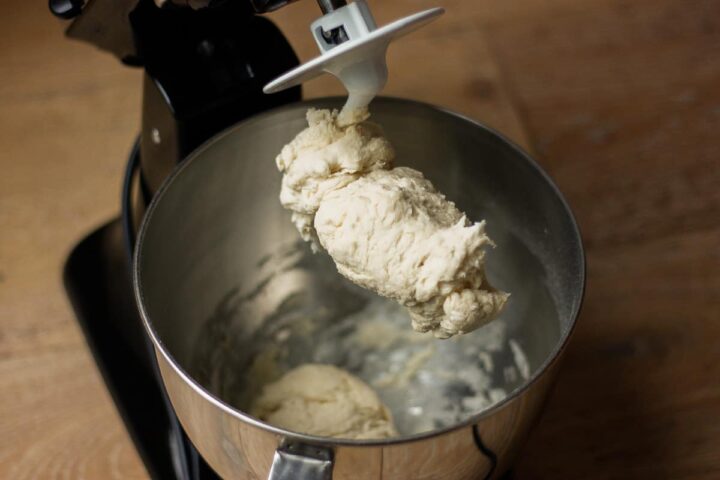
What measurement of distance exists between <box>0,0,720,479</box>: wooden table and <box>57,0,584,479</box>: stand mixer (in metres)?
0.04

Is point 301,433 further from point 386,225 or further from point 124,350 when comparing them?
point 124,350

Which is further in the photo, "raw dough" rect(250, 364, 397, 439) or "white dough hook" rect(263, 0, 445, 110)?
"raw dough" rect(250, 364, 397, 439)

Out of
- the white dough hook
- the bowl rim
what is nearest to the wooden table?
the bowl rim

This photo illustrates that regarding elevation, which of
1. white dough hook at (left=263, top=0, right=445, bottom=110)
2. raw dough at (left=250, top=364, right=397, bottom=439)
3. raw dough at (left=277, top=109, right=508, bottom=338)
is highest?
white dough hook at (left=263, top=0, right=445, bottom=110)

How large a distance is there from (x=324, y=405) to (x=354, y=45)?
357 millimetres

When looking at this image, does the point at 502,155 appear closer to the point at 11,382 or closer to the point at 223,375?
the point at 223,375

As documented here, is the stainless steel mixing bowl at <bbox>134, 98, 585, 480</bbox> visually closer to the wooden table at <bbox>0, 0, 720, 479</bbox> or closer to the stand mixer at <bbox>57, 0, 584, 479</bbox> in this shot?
the stand mixer at <bbox>57, 0, 584, 479</bbox>

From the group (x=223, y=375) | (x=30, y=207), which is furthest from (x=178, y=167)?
(x=30, y=207)

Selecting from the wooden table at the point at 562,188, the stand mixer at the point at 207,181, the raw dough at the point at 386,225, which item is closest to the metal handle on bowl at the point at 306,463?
the stand mixer at the point at 207,181

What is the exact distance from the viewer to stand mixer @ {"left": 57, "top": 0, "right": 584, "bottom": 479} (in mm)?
531

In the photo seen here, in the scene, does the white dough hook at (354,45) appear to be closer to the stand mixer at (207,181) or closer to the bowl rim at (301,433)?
the stand mixer at (207,181)

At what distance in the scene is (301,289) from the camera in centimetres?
82

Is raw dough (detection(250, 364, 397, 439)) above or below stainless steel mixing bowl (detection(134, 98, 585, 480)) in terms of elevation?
below

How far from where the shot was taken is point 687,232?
34.1 inches
